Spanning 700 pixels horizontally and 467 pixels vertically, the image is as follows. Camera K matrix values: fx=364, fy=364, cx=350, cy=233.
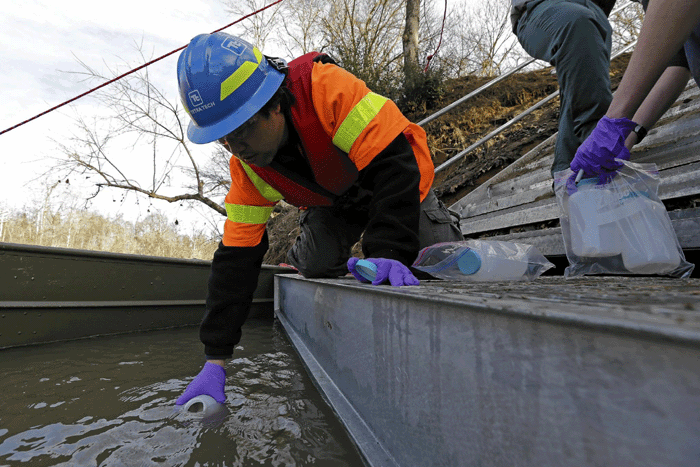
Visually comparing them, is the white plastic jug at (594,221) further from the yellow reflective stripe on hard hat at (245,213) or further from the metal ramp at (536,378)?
the yellow reflective stripe on hard hat at (245,213)

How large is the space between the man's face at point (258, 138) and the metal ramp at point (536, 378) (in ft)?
2.96

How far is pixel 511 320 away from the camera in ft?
1.46

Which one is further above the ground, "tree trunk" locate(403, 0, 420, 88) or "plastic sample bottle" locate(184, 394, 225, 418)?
"tree trunk" locate(403, 0, 420, 88)

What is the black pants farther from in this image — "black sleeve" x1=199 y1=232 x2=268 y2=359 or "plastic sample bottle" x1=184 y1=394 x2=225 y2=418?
"plastic sample bottle" x1=184 y1=394 x2=225 y2=418

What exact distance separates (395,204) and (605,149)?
79 cm

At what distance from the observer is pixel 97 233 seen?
28.8ft

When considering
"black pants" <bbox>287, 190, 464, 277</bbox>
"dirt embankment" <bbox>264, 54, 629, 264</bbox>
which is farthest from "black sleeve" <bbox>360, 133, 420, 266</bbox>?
"dirt embankment" <bbox>264, 54, 629, 264</bbox>

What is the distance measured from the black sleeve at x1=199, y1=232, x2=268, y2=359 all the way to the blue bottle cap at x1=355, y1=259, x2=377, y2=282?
668 millimetres

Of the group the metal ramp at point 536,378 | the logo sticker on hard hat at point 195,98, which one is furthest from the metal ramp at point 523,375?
the logo sticker on hard hat at point 195,98

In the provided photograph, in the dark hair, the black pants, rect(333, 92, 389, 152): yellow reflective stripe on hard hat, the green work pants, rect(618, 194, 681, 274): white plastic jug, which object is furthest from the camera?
the black pants

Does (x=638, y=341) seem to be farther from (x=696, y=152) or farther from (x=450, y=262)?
(x=696, y=152)

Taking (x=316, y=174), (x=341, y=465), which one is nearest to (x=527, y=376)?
(x=341, y=465)

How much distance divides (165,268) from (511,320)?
11.0ft

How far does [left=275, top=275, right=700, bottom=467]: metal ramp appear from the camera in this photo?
292 mm
